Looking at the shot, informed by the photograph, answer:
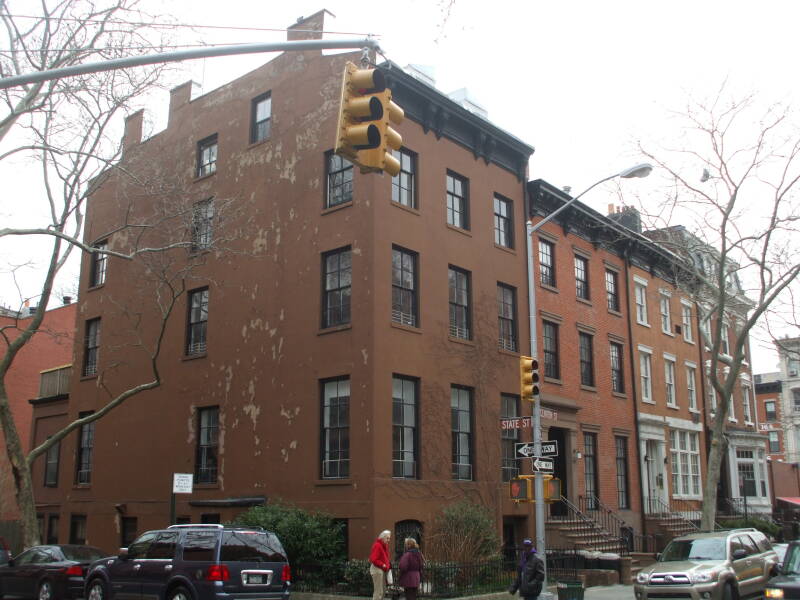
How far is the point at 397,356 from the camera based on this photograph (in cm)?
2181

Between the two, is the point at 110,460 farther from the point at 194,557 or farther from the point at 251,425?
the point at 194,557

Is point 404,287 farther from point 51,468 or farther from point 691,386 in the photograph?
point 691,386

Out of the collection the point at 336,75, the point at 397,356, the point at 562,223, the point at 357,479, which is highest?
the point at 336,75

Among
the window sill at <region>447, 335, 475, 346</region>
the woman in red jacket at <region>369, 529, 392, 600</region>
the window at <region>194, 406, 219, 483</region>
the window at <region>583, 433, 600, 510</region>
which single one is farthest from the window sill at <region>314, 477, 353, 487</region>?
the window at <region>583, 433, 600, 510</region>

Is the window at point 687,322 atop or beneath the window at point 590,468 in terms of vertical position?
atop

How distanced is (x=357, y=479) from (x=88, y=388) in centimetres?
1441

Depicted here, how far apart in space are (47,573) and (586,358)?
19744 mm

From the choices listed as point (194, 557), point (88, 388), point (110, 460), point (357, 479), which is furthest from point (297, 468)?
point (88, 388)

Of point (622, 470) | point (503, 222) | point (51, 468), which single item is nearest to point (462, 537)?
point (503, 222)

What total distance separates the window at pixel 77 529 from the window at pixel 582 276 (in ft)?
66.0

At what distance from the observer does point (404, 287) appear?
74.8 feet

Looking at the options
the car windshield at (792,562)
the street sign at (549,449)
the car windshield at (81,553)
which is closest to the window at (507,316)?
the street sign at (549,449)

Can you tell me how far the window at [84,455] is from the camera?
29.6 m

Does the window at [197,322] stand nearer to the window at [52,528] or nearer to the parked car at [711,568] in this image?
the window at [52,528]
